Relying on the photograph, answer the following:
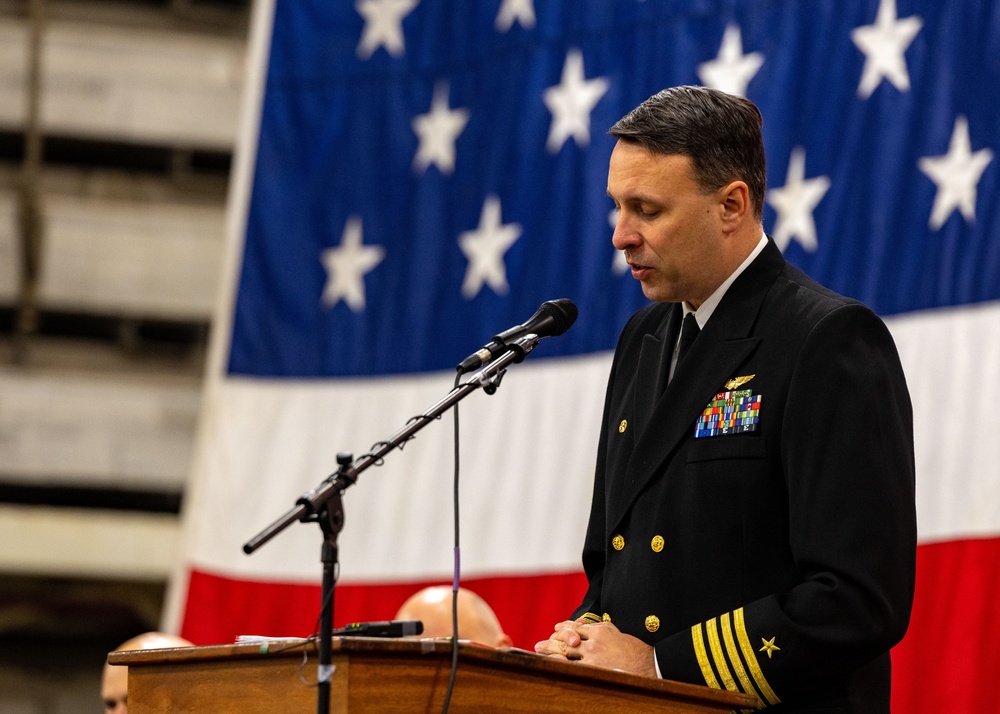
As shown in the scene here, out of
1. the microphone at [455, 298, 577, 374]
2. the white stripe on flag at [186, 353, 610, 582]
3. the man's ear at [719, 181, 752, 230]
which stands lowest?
the white stripe on flag at [186, 353, 610, 582]

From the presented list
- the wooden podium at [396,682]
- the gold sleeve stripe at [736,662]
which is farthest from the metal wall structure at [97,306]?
the gold sleeve stripe at [736,662]

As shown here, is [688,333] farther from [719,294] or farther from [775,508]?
[775,508]

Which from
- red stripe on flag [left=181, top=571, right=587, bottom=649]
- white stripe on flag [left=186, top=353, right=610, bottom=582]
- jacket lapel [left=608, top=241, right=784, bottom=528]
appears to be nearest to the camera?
jacket lapel [left=608, top=241, right=784, bottom=528]

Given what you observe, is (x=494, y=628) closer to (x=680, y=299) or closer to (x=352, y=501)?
(x=352, y=501)

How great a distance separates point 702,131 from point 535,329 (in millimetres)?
367

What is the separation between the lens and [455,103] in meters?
5.24

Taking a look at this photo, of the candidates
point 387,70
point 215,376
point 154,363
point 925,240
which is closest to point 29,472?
point 154,363

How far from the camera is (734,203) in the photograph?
6.62 ft

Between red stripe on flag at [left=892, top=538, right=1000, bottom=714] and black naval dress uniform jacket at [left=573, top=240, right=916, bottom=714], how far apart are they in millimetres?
1589

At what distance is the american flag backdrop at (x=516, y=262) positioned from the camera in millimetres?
3561

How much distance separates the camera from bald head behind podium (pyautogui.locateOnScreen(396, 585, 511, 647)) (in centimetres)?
365

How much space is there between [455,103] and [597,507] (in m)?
3.25

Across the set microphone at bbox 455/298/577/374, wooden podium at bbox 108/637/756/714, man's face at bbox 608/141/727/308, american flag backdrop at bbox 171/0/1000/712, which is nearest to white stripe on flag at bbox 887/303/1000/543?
american flag backdrop at bbox 171/0/1000/712

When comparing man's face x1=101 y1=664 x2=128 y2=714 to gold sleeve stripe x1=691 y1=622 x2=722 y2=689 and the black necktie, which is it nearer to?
the black necktie
